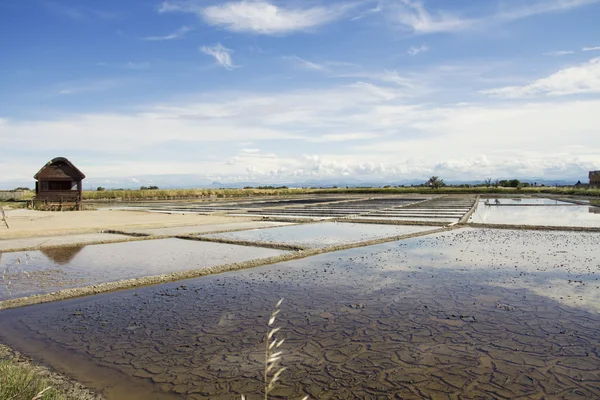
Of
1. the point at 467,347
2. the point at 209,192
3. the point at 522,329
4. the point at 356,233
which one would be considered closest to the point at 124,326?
the point at 467,347

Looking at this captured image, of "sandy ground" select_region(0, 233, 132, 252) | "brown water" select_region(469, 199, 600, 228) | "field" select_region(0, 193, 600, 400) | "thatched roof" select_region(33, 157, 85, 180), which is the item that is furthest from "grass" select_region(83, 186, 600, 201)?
"field" select_region(0, 193, 600, 400)

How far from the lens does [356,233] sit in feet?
50.4

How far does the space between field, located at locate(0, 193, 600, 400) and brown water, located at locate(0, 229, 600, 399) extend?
0.8 inches

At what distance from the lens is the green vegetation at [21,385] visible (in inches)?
122

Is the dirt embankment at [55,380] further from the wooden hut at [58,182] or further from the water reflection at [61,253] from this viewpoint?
the wooden hut at [58,182]

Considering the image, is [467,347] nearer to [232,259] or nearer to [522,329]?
[522,329]

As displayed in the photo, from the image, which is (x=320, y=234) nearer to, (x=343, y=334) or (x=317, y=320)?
(x=317, y=320)

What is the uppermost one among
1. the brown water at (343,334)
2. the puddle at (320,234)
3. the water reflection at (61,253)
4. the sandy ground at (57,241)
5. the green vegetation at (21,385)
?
the green vegetation at (21,385)

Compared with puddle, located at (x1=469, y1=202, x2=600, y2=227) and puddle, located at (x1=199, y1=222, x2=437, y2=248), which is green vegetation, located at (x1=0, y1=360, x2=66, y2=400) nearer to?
puddle, located at (x1=199, y1=222, x2=437, y2=248)

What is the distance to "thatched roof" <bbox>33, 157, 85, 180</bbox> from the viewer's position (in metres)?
29.7

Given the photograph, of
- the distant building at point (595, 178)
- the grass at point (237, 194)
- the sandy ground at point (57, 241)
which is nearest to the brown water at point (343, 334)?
the sandy ground at point (57, 241)

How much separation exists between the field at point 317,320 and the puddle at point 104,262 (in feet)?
0.22

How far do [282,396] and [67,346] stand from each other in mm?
2560

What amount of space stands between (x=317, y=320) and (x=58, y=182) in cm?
3051
